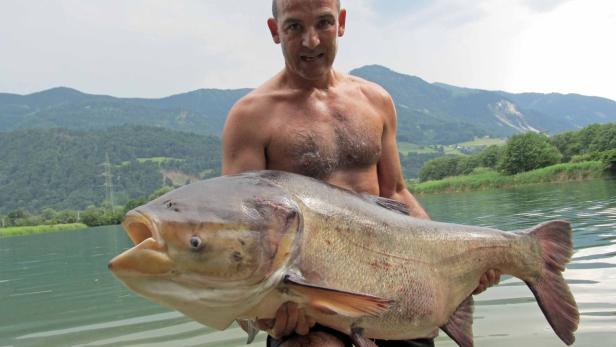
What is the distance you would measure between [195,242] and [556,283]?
2596 mm

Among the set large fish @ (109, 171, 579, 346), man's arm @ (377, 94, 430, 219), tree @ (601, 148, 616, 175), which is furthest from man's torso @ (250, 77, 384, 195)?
tree @ (601, 148, 616, 175)

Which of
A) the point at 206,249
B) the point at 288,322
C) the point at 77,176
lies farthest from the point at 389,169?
the point at 77,176

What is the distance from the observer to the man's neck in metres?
3.91

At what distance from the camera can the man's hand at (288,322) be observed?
257 cm

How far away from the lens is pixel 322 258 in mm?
2609

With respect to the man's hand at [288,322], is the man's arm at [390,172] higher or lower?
higher

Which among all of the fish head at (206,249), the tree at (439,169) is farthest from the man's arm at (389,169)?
the tree at (439,169)

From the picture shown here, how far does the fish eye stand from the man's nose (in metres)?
1.86

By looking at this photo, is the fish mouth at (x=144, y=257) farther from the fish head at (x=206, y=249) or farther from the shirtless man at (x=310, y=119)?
the shirtless man at (x=310, y=119)

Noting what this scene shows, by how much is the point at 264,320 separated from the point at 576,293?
23.8 ft

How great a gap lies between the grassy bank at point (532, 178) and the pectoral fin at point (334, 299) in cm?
5222

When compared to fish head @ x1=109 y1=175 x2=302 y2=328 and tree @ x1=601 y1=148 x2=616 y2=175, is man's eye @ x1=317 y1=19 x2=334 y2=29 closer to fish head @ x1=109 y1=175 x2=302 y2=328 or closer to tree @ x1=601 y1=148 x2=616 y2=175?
fish head @ x1=109 y1=175 x2=302 y2=328

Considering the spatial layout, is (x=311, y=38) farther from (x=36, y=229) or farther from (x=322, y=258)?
(x=36, y=229)

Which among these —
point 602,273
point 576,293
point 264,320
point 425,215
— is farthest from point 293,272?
point 602,273
